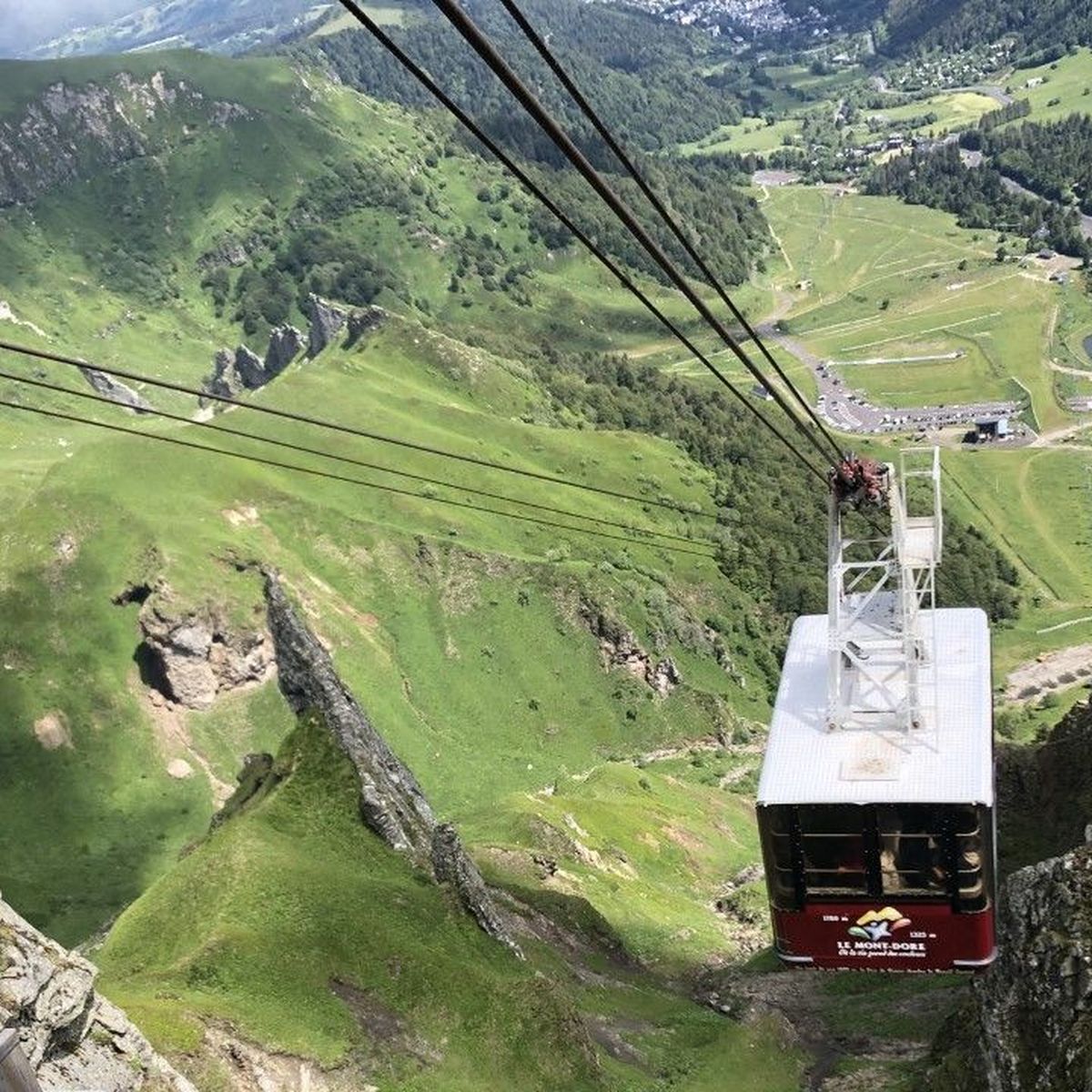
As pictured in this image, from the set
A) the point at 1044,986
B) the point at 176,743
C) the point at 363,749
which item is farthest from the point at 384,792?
the point at 176,743

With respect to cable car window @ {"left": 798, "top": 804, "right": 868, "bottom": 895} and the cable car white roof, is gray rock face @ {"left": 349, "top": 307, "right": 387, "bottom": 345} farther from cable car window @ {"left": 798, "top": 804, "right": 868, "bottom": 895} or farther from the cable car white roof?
cable car window @ {"left": 798, "top": 804, "right": 868, "bottom": 895}

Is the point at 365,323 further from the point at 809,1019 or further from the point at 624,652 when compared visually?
the point at 809,1019

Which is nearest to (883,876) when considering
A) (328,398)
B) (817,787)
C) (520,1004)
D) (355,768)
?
(817,787)

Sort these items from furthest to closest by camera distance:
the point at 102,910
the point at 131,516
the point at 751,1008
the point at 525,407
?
the point at 525,407 < the point at 131,516 < the point at 102,910 < the point at 751,1008

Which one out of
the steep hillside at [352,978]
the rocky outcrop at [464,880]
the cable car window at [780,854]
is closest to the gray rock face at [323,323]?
the steep hillside at [352,978]

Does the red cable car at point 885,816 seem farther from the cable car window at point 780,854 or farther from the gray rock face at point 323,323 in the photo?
the gray rock face at point 323,323

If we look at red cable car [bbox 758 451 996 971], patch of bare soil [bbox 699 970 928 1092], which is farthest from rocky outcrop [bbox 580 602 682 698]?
red cable car [bbox 758 451 996 971]

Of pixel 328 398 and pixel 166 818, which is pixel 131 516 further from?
pixel 328 398
